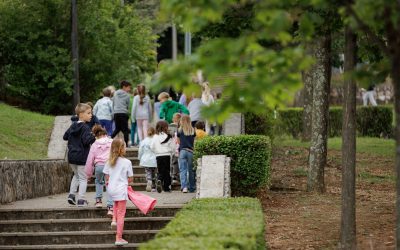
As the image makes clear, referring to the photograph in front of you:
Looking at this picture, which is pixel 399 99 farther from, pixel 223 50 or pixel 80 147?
pixel 80 147

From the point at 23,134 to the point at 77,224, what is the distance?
698 cm

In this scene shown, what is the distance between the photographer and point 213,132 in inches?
904

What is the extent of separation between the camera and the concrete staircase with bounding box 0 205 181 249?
47.0 ft

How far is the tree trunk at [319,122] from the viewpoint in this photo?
18688 mm

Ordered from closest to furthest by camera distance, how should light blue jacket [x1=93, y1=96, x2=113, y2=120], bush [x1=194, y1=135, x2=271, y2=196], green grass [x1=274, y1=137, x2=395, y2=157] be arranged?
bush [x1=194, y1=135, x2=271, y2=196], light blue jacket [x1=93, y1=96, x2=113, y2=120], green grass [x1=274, y1=137, x2=395, y2=157]

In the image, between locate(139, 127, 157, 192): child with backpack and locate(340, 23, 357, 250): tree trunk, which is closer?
locate(340, 23, 357, 250): tree trunk

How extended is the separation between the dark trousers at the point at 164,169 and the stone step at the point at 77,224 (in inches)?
110

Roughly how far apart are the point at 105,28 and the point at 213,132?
5.52m

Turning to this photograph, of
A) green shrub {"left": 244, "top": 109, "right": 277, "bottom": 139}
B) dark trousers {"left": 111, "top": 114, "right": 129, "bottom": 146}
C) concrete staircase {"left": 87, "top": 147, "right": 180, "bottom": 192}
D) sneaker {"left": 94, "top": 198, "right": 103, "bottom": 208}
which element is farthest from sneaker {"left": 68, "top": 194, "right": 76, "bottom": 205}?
green shrub {"left": 244, "top": 109, "right": 277, "bottom": 139}

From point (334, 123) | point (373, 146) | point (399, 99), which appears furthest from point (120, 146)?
point (334, 123)

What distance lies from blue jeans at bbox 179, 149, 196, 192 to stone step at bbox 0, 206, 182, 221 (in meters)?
2.53

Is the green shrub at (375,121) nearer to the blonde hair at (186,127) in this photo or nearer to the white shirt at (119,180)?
the blonde hair at (186,127)

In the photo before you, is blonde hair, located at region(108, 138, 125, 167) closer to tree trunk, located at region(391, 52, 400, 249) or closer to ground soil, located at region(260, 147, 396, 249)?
ground soil, located at region(260, 147, 396, 249)

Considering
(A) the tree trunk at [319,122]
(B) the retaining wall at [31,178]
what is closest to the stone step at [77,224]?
(B) the retaining wall at [31,178]
